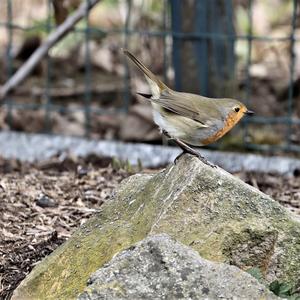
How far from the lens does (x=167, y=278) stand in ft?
11.0

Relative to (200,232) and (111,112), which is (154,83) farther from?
(111,112)

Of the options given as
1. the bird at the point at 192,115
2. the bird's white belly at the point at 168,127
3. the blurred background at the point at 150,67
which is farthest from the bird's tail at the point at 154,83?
the blurred background at the point at 150,67

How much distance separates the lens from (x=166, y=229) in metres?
3.77

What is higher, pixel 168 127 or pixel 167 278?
pixel 168 127

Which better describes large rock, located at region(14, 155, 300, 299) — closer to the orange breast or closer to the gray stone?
the orange breast

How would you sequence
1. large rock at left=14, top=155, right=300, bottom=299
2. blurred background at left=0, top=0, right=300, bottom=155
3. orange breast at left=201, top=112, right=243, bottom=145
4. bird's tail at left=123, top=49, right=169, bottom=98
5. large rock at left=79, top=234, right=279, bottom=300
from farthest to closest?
blurred background at left=0, top=0, right=300, bottom=155 → bird's tail at left=123, top=49, right=169, bottom=98 → orange breast at left=201, top=112, right=243, bottom=145 → large rock at left=14, top=155, right=300, bottom=299 → large rock at left=79, top=234, right=279, bottom=300

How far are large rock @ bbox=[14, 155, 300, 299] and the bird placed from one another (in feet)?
2.64

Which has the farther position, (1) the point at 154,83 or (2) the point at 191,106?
(1) the point at 154,83

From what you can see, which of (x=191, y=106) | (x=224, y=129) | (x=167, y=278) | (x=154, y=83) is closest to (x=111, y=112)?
(x=154, y=83)

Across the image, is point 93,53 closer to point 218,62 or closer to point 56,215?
point 218,62

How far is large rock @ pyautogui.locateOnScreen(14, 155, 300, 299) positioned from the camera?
12.4 ft

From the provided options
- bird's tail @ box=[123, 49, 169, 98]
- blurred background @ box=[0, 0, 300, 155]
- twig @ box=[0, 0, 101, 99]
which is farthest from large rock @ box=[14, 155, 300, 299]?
blurred background @ box=[0, 0, 300, 155]

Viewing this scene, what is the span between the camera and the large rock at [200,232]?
12.4ft

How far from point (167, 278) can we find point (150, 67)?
5312mm
